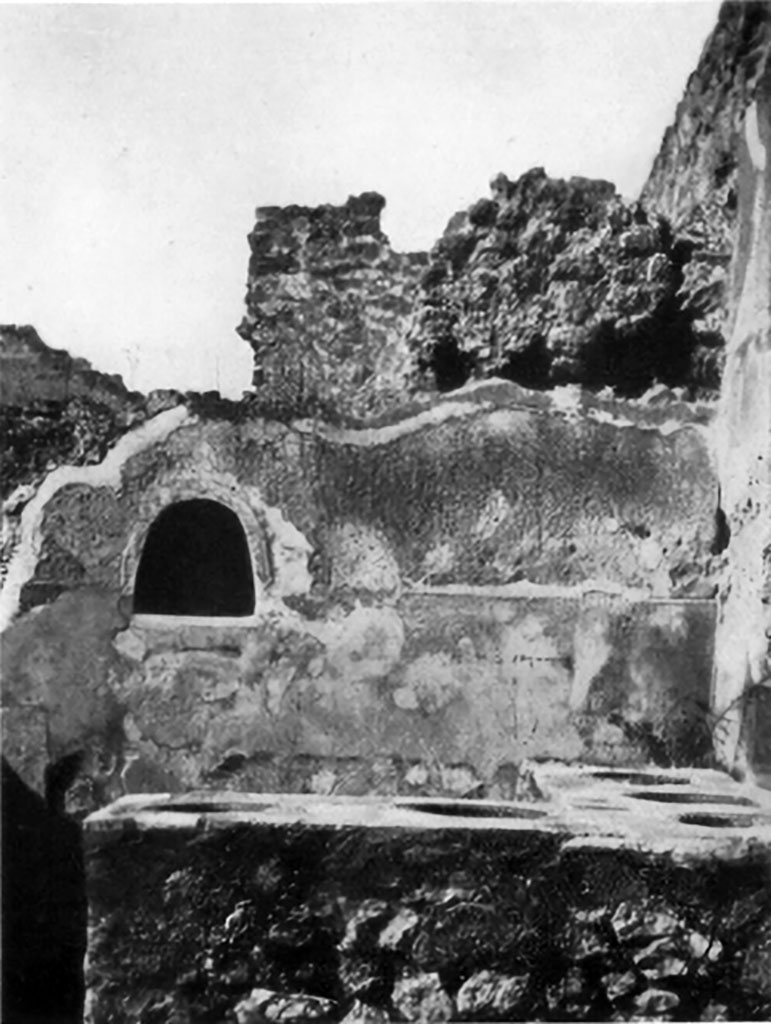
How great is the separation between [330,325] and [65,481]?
3.67ft

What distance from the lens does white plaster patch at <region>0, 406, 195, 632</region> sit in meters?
4.30

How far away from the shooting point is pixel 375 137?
405 centimetres

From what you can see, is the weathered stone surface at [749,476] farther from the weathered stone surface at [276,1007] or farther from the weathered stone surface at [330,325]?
the weathered stone surface at [276,1007]

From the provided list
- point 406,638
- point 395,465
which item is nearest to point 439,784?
point 406,638

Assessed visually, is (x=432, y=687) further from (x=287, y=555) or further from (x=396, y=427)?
(x=396, y=427)

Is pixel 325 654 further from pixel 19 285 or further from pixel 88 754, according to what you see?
pixel 19 285

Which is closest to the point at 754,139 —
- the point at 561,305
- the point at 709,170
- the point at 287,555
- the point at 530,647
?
the point at 709,170

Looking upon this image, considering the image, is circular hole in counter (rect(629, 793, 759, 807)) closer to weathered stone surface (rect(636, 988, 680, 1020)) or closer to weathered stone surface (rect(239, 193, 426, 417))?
weathered stone surface (rect(636, 988, 680, 1020))

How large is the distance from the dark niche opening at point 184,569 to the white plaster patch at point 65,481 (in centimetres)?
25

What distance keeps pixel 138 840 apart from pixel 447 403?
1.89 metres

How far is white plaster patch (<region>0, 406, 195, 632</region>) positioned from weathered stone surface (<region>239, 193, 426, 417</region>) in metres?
0.37

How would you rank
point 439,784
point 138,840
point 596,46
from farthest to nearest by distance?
point 439,784
point 596,46
point 138,840

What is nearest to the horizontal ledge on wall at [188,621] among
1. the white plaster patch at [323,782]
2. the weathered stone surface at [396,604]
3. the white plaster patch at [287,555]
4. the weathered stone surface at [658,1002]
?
the weathered stone surface at [396,604]

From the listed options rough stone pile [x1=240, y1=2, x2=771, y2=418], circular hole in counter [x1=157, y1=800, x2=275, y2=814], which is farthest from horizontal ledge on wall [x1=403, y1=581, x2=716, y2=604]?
circular hole in counter [x1=157, y1=800, x2=275, y2=814]
